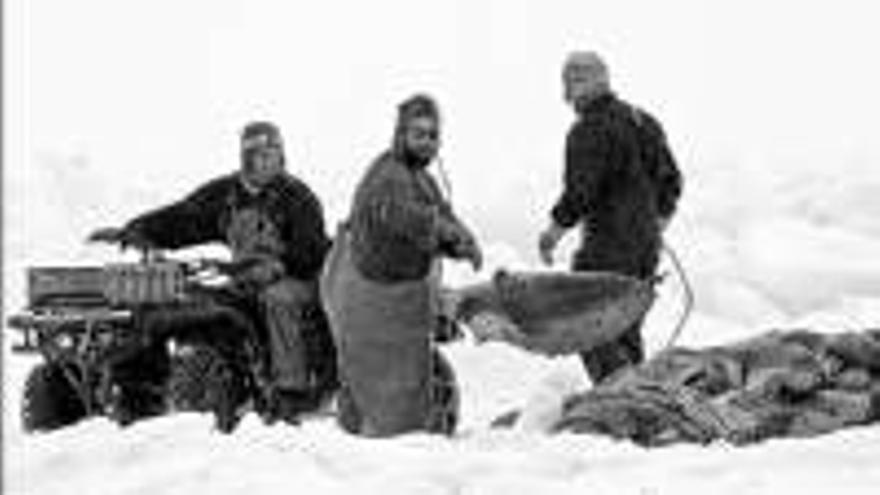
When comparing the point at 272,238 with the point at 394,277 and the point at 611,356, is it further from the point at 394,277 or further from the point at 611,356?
the point at 611,356

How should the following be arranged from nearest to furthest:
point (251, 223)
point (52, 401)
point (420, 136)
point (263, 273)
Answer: point (420, 136) → point (263, 273) → point (52, 401) → point (251, 223)

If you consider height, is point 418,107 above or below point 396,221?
above

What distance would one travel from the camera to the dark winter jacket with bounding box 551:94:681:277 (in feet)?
32.4

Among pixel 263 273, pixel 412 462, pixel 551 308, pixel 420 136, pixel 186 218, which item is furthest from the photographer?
pixel 186 218

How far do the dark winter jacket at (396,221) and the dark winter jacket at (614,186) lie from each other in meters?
1.18

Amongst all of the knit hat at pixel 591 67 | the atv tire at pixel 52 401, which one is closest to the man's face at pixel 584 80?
the knit hat at pixel 591 67

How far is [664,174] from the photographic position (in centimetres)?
1026

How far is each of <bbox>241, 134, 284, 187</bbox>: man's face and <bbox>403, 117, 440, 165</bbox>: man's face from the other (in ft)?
4.50

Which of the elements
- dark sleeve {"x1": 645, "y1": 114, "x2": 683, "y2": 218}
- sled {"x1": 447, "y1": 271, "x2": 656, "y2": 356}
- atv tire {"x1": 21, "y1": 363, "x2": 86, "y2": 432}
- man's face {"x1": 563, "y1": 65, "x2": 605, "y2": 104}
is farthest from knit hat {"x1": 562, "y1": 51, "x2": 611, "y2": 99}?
atv tire {"x1": 21, "y1": 363, "x2": 86, "y2": 432}

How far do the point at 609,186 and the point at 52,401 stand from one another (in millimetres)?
2534

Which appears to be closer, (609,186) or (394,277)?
(394,277)

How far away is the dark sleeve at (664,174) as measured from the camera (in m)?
10.2

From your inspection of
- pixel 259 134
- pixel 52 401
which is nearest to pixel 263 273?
pixel 259 134

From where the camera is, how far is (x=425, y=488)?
6750mm
